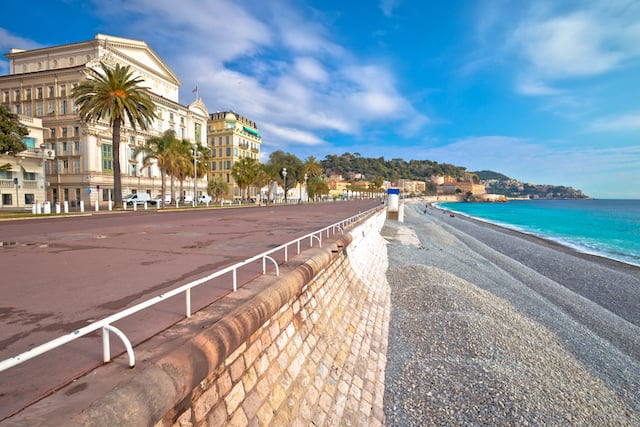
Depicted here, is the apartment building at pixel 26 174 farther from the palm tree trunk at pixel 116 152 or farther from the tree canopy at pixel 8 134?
the palm tree trunk at pixel 116 152

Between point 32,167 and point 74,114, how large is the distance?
1077 centimetres

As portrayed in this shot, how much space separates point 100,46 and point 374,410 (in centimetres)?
5825

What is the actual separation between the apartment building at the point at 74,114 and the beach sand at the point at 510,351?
42.0m

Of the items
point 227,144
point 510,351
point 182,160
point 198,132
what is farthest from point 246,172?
point 510,351

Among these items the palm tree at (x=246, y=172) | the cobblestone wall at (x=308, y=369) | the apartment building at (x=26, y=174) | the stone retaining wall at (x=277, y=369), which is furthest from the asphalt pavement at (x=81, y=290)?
the palm tree at (x=246, y=172)

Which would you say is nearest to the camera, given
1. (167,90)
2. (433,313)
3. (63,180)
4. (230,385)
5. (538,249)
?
(230,385)

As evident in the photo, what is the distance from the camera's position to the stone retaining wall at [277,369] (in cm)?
241

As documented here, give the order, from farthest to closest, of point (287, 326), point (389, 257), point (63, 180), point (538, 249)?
point (63, 180)
point (538, 249)
point (389, 257)
point (287, 326)

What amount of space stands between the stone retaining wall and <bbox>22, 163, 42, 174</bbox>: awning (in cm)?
4468

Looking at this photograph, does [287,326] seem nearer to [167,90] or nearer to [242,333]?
[242,333]

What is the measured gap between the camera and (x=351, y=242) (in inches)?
488

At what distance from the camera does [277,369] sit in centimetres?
459

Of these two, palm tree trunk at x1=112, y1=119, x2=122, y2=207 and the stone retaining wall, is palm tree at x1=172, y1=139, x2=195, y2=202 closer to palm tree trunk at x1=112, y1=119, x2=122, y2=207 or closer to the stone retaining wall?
palm tree trunk at x1=112, y1=119, x2=122, y2=207

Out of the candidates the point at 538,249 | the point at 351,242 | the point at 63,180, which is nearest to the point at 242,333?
the point at 351,242
